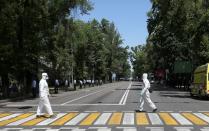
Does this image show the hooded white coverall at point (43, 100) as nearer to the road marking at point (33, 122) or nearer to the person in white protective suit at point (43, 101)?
the person in white protective suit at point (43, 101)

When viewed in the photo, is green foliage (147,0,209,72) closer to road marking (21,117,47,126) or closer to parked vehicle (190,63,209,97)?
parked vehicle (190,63,209,97)

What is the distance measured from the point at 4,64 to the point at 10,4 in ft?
16.7

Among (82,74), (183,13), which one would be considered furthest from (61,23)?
(82,74)

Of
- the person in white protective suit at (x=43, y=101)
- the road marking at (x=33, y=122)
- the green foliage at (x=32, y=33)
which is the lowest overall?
the road marking at (x=33, y=122)

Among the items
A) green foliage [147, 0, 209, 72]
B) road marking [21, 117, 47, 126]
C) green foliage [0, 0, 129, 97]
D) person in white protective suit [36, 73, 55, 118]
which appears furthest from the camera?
green foliage [147, 0, 209, 72]

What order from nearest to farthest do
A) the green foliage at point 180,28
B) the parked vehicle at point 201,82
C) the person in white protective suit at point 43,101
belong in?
the person in white protective suit at point 43,101 → the parked vehicle at point 201,82 → the green foliage at point 180,28

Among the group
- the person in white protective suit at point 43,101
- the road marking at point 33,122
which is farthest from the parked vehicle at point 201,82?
the road marking at point 33,122

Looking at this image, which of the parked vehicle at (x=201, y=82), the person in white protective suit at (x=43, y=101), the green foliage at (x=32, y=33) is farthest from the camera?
the green foliage at (x=32, y=33)

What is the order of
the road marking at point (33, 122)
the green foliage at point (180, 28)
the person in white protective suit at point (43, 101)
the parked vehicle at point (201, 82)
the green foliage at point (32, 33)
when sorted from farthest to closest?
the green foliage at point (180, 28) < the green foliage at point (32, 33) < the parked vehicle at point (201, 82) < the person in white protective suit at point (43, 101) < the road marking at point (33, 122)

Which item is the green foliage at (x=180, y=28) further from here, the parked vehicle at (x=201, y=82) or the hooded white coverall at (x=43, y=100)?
the hooded white coverall at (x=43, y=100)

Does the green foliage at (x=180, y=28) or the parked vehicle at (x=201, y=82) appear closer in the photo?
the parked vehicle at (x=201, y=82)

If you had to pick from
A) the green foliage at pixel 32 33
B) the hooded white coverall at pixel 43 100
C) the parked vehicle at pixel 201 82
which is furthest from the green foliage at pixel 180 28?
the hooded white coverall at pixel 43 100

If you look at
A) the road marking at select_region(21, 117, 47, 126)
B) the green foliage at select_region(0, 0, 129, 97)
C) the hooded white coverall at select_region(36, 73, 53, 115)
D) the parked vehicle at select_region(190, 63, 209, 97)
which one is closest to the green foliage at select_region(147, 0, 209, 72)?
the parked vehicle at select_region(190, 63, 209, 97)

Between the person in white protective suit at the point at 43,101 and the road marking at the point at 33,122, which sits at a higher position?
the person in white protective suit at the point at 43,101
